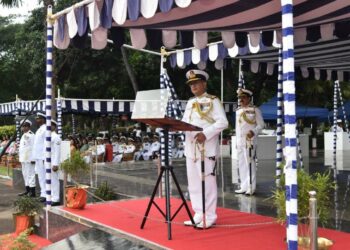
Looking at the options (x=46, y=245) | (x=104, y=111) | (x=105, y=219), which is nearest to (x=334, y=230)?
(x=105, y=219)

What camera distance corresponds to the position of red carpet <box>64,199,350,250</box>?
4.96 metres

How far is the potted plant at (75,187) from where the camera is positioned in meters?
6.96

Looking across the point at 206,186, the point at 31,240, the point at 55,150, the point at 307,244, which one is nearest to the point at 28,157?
the point at 55,150

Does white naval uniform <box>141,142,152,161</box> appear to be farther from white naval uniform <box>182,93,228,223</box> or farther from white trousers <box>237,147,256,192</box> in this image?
white naval uniform <box>182,93,228,223</box>

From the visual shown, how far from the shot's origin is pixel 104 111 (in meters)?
20.5

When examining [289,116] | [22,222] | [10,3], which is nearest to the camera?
[289,116]

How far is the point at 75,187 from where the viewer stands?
714 centimetres

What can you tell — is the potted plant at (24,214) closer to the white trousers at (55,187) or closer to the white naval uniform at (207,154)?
the white trousers at (55,187)

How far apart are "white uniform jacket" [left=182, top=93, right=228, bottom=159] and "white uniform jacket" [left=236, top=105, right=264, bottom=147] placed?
3.03m

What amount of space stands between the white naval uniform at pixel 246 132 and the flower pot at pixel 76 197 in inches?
122

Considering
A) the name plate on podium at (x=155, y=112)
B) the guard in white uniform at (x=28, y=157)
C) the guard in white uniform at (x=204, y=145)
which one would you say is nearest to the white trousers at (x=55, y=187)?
the guard in white uniform at (x=28, y=157)

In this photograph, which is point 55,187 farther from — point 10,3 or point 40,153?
point 10,3

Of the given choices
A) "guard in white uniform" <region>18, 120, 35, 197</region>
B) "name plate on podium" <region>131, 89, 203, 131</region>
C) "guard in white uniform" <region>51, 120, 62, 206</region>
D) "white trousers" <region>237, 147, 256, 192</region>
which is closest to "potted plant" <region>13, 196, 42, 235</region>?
"guard in white uniform" <region>51, 120, 62, 206</region>

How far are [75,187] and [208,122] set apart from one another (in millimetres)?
2479
